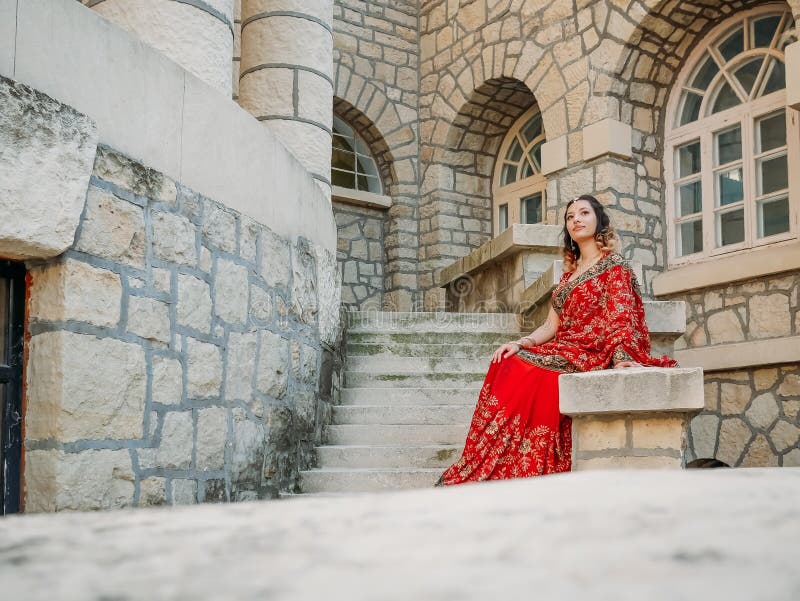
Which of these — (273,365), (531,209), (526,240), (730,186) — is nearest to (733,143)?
(730,186)

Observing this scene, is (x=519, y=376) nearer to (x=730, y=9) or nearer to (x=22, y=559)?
(x=22, y=559)

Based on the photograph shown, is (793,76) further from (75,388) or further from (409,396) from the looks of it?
(75,388)

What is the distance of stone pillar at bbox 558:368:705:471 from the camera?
8.91 feet

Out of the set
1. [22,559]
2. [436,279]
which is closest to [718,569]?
[22,559]

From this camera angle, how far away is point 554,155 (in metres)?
7.47

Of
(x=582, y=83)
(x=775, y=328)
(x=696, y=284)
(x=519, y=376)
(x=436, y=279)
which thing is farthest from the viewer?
(x=436, y=279)

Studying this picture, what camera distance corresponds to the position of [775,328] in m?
5.73

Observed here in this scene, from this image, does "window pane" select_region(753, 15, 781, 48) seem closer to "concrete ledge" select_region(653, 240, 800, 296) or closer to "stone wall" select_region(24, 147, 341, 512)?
"concrete ledge" select_region(653, 240, 800, 296)

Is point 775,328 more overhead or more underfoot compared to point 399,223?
more underfoot

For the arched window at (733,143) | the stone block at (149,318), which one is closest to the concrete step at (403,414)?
the stone block at (149,318)

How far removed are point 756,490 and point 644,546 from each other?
220 millimetres

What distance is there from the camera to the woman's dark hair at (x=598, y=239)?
378 centimetres

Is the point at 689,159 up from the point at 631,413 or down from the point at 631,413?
up

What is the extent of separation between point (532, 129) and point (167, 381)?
713 centimetres
